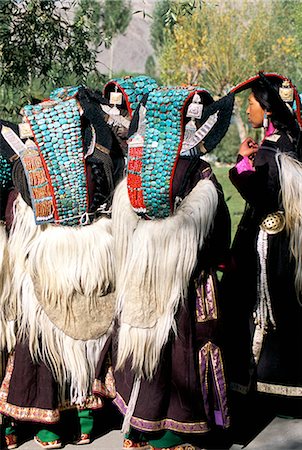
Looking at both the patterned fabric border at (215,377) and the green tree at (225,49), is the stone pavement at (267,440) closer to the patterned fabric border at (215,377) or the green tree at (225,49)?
the patterned fabric border at (215,377)

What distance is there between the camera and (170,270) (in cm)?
352

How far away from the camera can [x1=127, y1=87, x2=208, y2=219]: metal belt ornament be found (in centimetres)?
349

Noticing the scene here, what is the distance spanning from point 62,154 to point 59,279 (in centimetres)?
60

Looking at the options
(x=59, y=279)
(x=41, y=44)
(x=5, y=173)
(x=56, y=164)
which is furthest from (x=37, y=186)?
(x=41, y=44)

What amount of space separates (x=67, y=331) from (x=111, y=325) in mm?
223

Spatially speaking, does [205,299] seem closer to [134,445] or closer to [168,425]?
[168,425]

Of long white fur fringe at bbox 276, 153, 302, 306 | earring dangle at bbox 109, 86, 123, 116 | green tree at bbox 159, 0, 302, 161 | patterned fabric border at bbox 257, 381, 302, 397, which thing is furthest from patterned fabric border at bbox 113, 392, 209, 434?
green tree at bbox 159, 0, 302, 161

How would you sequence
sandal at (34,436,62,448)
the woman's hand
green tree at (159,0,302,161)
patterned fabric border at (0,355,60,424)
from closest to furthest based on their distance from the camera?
patterned fabric border at (0,355,60,424)
sandal at (34,436,62,448)
the woman's hand
green tree at (159,0,302,161)

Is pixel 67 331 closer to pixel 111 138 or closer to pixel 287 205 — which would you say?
pixel 111 138

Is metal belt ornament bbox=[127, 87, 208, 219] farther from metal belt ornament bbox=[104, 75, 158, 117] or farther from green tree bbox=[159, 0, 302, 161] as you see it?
green tree bbox=[159, 0, 302, 161]

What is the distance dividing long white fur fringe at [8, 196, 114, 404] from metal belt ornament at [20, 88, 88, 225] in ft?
0.40

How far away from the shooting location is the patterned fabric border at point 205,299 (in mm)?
3664

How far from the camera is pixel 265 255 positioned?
3951mm

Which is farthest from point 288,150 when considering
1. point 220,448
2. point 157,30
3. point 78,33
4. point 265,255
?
point 157,30
